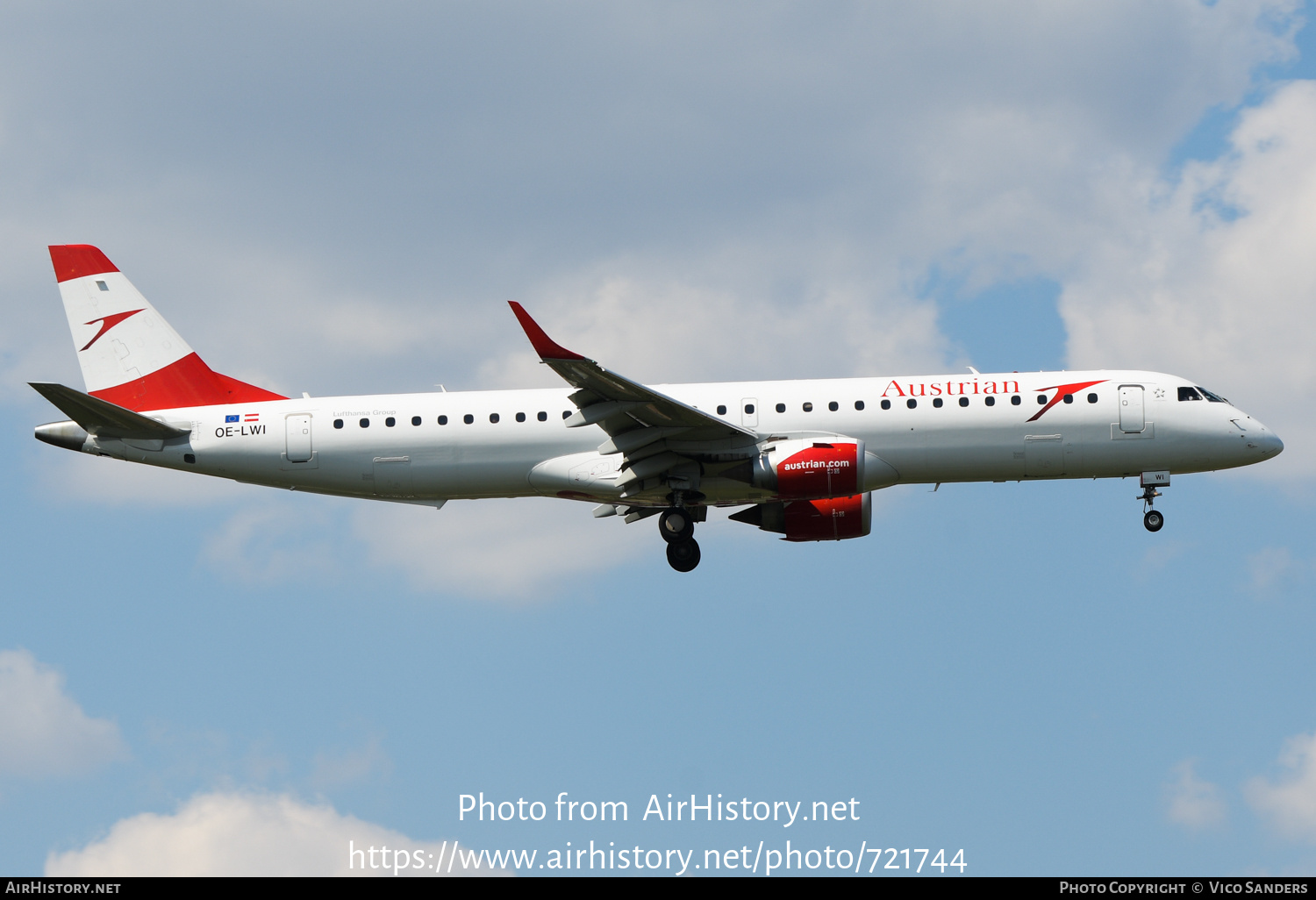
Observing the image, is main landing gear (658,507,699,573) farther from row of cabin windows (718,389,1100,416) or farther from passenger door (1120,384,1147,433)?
passenger door (1120,384,1147,433)

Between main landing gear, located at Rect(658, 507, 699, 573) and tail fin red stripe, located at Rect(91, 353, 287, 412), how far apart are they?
36.4ft

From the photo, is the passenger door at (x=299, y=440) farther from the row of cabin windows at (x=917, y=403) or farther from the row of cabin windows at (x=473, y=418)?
the row of cabin windows at (x=917, y=403)

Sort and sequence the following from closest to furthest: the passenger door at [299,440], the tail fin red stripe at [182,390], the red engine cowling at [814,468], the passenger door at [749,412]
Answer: the red engine cowling at [814,468]
the passenger door at [749,412]
the passenger door at [299,440]
the tail fin red stripe at [182,390]

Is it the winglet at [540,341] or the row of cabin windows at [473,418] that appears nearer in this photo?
the winglet at [540,341]

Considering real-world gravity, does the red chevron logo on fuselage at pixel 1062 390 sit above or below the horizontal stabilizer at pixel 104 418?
above

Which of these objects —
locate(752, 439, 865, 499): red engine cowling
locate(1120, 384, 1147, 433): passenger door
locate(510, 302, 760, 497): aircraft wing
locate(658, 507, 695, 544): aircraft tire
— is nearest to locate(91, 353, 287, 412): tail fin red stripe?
locate(510, 302, 760, 497): aircraft wing

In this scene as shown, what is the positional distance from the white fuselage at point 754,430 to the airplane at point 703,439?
0.04 meters

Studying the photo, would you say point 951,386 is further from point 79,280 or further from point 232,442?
point 79,280

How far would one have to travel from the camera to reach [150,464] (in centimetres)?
3481

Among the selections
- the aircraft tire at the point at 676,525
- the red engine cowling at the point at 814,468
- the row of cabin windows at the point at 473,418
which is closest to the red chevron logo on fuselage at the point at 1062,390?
the red engine cowling at the point at 814,468

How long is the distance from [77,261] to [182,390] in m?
5.45


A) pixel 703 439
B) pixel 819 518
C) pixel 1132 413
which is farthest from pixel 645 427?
pixel 1132 413

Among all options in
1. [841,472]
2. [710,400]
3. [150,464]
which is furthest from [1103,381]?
[150,464]

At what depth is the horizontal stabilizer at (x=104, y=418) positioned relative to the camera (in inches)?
1251
